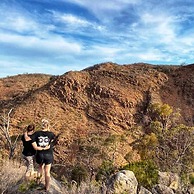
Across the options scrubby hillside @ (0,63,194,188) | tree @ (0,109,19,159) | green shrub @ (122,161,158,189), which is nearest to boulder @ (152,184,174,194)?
green shrub @ (122,161,158,189)

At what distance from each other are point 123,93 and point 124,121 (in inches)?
90.5

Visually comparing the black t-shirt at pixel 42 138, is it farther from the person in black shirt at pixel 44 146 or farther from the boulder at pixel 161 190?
the boulder at pixel 161 190

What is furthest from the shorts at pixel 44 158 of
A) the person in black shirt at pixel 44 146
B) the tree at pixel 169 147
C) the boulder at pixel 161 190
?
the tree at pixel 169 147

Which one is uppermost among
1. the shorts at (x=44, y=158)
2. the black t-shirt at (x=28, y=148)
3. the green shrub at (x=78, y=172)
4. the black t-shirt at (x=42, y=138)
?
the black t-shirt at (x=42, y=138)

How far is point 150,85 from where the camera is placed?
3025cm

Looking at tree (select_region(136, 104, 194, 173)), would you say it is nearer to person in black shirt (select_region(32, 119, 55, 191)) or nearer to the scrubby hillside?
→ the scrubby hillside

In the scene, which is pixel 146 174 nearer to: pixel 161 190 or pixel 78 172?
pixel 161 190

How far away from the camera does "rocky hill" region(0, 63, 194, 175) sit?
25.2 metres

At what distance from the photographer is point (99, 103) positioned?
2788 centimetres

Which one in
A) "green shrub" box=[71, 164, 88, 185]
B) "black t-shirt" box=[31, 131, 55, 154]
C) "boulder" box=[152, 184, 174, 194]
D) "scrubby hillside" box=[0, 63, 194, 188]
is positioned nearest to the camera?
"black t-shirt" box=[31, 131, 55, 154]

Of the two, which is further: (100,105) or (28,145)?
(100,105)

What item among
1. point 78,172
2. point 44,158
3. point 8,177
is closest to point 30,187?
point 44,158

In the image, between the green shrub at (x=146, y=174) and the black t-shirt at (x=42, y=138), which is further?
the green shrub at (x=146, y=174)

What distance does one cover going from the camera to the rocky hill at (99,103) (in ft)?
82.8
